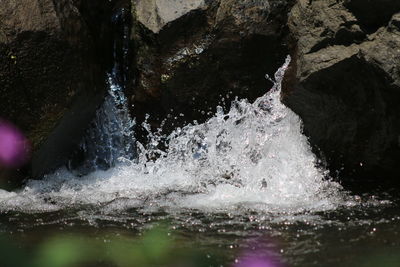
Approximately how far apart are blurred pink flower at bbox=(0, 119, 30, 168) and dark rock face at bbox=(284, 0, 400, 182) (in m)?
2.82

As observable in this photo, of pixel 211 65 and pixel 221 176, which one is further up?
pixel 211 65

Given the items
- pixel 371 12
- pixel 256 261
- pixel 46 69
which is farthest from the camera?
pixel 46 69

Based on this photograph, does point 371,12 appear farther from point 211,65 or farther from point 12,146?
point 12,146

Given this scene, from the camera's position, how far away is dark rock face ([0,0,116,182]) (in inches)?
219

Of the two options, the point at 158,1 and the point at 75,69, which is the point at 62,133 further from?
the point at 158,1

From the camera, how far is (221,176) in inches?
228

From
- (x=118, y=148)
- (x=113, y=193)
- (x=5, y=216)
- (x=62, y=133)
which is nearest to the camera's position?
(x=5, y=216)

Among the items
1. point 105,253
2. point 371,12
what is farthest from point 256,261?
point 371,12

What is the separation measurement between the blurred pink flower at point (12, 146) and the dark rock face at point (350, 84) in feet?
9.25

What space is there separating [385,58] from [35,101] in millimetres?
3548

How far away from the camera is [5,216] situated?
4.81 meters

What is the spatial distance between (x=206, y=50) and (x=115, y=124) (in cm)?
147

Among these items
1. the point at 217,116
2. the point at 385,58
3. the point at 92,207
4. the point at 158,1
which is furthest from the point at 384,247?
the point at 158,1

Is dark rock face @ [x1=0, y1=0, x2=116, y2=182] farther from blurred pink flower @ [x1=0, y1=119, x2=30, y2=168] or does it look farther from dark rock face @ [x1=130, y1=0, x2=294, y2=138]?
dark rock face @ [x1=130, y1=0, x2=294, y2=138]
